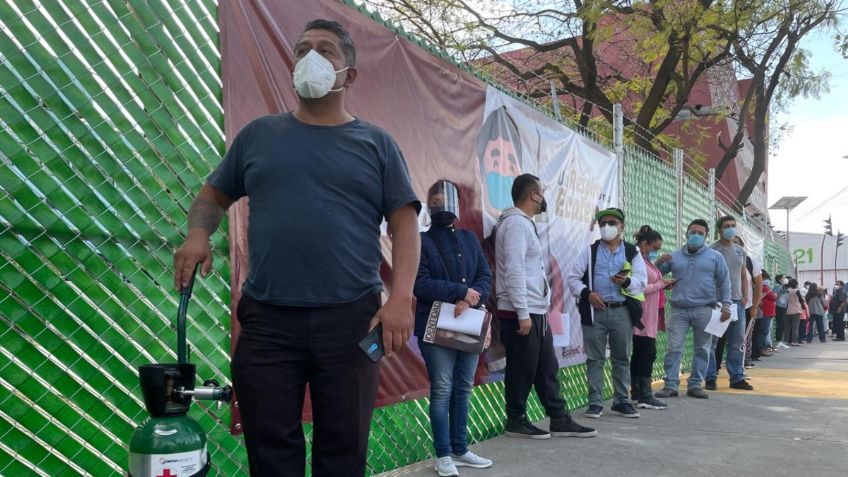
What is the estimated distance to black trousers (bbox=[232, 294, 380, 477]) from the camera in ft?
7.59

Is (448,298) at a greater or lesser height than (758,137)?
greater

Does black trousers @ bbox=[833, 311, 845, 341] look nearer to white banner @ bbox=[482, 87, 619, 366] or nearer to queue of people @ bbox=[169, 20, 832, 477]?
white banner @ bbox=[482, 87, 619, 366]

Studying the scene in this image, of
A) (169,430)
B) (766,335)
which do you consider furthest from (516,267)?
(766,335)

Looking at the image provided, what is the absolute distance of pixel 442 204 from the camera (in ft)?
14.8

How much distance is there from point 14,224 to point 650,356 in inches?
226

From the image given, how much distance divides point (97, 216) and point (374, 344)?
1.26 meters

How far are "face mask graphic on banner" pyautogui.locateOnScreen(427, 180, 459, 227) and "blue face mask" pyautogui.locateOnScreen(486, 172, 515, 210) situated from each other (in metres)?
0.93

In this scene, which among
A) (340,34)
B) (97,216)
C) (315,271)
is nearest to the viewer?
(315,271)

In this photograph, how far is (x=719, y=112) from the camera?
18.0 metres

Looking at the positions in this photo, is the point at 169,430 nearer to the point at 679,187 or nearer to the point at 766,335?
the point at 679,187

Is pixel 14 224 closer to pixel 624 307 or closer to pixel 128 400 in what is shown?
pixel 128 400

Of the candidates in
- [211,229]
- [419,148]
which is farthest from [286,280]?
[419,148]

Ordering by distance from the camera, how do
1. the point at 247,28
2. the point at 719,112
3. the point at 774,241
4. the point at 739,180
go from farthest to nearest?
the point at 739,180, the point at 774,241, the point at 719,112, the point at 247,28

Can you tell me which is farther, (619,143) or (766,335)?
(766,335)
